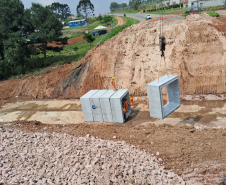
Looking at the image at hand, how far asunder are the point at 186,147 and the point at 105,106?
6343mm

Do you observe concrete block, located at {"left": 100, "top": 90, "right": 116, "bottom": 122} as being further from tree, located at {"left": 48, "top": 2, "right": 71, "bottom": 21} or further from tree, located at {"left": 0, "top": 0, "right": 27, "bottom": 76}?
tree, located at {"left": 48, "top": 2, "right": 71, "bottom": 21}

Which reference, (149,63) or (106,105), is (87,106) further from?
(149,63)

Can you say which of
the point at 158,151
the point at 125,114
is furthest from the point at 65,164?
the point at 125,114

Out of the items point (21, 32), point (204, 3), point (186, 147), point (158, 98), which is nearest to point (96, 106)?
point (158, 98)

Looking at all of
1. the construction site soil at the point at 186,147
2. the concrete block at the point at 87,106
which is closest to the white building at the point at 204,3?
the concrete block at the point at 87,106

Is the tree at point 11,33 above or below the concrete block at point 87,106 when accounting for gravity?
above

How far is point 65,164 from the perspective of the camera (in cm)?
727

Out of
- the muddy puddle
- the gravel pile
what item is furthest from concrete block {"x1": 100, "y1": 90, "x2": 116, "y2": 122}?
the gravel pile

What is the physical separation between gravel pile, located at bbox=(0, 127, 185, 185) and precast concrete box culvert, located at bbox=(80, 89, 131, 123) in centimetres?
430

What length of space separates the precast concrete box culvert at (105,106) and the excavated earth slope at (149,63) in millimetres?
4587

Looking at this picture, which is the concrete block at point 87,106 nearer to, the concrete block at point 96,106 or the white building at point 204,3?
the concrete block at point 96,106

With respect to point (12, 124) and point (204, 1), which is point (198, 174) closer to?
point (12, 124)

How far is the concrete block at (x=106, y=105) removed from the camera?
13.2 meters

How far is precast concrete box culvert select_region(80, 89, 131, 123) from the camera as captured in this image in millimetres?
13086
